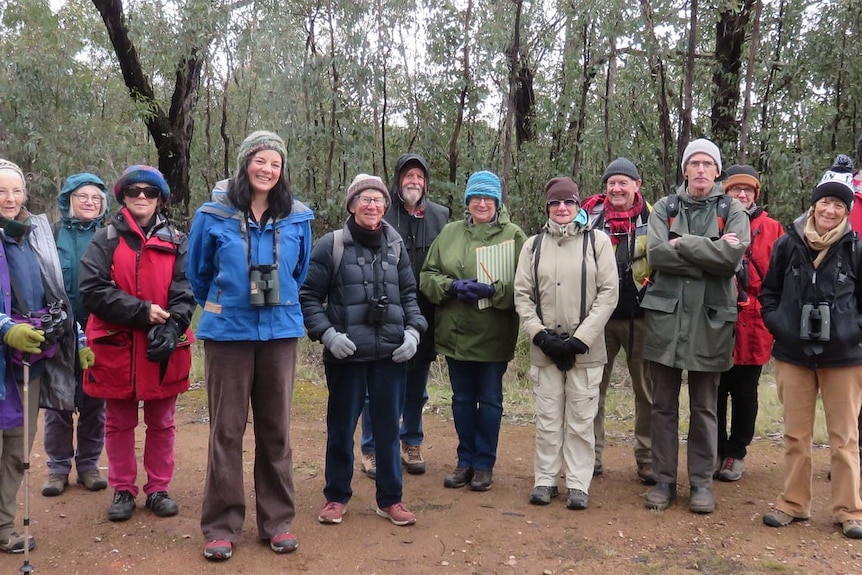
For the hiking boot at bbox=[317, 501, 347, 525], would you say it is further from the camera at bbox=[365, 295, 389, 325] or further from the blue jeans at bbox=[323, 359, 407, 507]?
the camera at bbox=[365, 295, 389, 325]

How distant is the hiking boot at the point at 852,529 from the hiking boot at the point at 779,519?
0.25m

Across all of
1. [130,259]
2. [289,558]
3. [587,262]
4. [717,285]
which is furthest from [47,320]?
[717,285]

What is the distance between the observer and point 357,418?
4441mm

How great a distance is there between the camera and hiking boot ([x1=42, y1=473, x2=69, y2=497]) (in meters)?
4.91

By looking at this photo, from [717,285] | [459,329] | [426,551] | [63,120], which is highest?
[63,120]

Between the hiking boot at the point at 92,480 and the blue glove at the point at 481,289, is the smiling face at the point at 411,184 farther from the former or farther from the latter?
the hiking boot at the point at 92,480

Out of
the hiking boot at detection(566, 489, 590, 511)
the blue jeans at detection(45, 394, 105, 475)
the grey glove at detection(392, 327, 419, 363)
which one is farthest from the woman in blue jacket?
the hiking boot at detection(566, 489, 590, 511)

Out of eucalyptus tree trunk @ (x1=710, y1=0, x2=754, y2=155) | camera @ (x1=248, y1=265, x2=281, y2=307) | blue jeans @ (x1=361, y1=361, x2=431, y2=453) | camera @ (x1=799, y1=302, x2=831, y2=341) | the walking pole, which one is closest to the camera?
the walking pole

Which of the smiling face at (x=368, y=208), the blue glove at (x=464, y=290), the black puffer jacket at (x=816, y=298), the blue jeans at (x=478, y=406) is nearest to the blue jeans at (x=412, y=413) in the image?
the blue jeans at (x=478, y=406)

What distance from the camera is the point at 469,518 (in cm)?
462

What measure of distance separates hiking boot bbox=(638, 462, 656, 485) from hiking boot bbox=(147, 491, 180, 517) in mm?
3201

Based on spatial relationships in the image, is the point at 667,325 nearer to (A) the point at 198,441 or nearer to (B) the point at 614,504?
(B) the point at 614,504

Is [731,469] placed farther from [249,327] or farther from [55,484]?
[55,484]

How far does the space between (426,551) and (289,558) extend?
30.2 inches
